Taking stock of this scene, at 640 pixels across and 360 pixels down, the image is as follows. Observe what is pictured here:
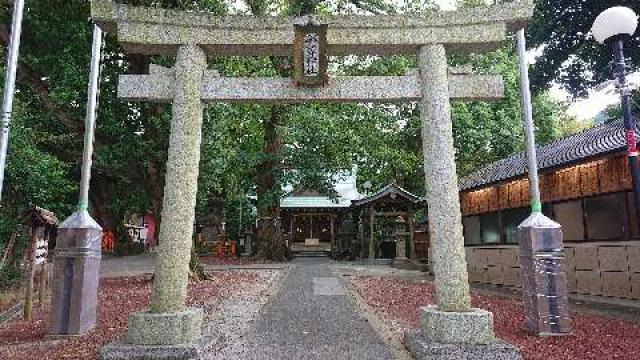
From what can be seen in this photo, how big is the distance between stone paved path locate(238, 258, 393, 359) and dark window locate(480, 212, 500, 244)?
7.04 m

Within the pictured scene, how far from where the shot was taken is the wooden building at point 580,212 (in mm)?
10406

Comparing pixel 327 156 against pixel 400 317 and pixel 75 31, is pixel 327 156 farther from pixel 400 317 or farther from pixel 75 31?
pixel 400 317

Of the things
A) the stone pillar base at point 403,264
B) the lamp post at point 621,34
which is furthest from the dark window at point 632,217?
the stone pillar base at point 403,264

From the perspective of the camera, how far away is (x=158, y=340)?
20.0ft

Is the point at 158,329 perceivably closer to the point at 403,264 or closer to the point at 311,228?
the point at 403,264

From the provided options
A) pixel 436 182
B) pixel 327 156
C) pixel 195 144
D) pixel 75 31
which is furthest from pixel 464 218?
pixel 75 31

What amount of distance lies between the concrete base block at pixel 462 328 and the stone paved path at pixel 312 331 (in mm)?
794

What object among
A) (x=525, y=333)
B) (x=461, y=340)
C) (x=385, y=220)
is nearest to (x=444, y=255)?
(x=461, y=340)

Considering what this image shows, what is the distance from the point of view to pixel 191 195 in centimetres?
661

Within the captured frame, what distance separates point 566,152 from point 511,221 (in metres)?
3.31

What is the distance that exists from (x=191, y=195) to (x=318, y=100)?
2.42m

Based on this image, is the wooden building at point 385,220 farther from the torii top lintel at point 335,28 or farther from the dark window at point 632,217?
the torii top lintel at point 335,28

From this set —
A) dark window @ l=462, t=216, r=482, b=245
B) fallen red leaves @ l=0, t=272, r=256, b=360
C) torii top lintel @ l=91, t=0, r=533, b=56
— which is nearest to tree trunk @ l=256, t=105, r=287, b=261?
dark window @ l=462, t=216, r=482, b=245

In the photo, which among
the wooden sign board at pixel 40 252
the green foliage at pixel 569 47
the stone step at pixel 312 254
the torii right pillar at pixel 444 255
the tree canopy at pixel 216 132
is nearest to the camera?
the torii right pillar at pixel 444 255
